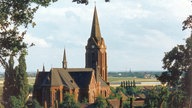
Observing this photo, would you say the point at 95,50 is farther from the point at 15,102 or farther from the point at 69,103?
the point at 15,102

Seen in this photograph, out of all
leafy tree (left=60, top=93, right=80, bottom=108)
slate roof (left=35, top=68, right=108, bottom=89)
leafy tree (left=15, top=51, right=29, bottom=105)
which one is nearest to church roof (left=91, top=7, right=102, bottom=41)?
slate roof (left=35, top=68, right=108, bottom=89)

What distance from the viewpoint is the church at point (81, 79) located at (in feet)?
311

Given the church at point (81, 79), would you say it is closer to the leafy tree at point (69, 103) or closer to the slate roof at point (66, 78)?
the slate roof at point (66, 78)

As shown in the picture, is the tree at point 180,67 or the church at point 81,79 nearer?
the tree at point 180,67

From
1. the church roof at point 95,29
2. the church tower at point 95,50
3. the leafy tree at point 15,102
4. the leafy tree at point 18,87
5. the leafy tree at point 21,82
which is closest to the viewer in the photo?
the leafy tree at point 15,102

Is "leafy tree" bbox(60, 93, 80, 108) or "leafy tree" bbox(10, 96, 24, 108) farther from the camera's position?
"leafy tree" bbox(60, 93, 80, 108)

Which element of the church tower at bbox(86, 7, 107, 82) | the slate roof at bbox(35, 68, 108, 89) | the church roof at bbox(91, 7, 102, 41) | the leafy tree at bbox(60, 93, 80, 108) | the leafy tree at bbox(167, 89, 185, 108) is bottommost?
the leafy tree at bbox(60, 93, 80, 108)

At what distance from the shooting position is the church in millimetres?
94938

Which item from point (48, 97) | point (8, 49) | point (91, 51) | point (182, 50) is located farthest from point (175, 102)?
point (91, 51)

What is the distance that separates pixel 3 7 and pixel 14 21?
87 cm

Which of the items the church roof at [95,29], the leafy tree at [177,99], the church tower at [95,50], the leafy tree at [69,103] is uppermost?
the church roof at [95,29]

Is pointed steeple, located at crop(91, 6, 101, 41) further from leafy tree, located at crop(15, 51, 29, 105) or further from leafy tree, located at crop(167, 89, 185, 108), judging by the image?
leafy tree, located at crop(167, 89, 185, 108)

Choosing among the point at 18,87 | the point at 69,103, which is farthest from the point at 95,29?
the point at 18,87

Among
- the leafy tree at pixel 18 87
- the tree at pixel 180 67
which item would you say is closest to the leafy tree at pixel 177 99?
the tree at pixel 180 67
